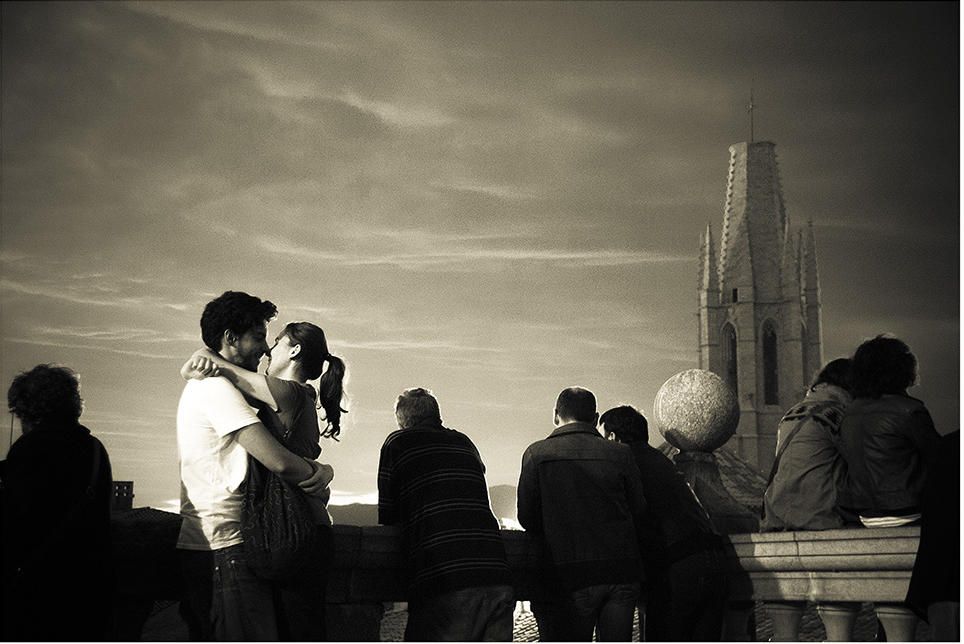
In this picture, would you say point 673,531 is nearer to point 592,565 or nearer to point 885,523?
point 592,565

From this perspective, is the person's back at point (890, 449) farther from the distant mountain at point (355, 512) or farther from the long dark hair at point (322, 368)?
the distant mountain at point (355, 512)

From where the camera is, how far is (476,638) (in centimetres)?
564

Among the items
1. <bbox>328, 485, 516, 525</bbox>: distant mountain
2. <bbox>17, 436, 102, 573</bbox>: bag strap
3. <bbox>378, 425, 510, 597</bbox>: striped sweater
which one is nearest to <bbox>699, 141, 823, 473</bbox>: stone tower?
<bbox>328, 485, 516, 525</bbox>: distant mountain

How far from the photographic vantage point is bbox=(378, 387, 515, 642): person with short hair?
562 centimetres

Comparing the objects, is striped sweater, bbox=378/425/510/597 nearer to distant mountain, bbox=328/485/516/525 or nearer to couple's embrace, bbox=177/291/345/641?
couple's embrace, bbox=177/291/345/641

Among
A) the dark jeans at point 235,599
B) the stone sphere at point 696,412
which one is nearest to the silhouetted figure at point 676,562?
the dark jeans at point 235,599

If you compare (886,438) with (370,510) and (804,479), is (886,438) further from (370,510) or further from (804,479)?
(370,510)

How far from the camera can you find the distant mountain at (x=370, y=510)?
1637 cm

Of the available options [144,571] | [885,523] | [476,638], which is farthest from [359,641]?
[885,523]

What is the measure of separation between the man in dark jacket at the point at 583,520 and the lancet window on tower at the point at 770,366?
8633 cm

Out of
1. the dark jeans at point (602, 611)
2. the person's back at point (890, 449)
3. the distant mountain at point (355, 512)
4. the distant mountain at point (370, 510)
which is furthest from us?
the distant mountain at point (355, 512)

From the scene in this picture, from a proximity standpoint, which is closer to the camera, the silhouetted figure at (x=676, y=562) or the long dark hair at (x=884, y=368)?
the long dark hair at (x=884, y=368)

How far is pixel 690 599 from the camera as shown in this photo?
20.9 feet

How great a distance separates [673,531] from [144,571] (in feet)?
8.30
